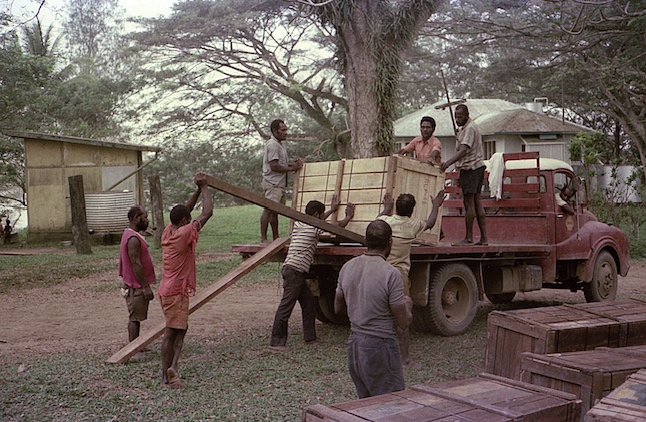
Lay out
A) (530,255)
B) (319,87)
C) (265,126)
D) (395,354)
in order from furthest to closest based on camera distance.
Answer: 1. (265,126)
2. (319,87)
3. (530,255)
4. (395,354)

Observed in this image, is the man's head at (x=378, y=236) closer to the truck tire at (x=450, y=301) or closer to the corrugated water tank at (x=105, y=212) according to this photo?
the truck tire at (x=450, y=301)

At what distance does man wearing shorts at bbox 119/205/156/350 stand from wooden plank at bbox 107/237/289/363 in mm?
289

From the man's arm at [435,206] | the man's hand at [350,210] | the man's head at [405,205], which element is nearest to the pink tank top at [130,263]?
the man's hand at [350,210]

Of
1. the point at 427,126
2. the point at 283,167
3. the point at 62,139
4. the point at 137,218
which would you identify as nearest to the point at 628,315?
the point at 427,126

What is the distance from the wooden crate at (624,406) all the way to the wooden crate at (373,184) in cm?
443

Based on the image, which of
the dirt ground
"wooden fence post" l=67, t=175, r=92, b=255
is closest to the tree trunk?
the dirt ground

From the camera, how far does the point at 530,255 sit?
9008 millimetres

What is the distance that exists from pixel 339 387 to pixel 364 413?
298 cm

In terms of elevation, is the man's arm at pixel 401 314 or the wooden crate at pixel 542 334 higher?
the man's arm at pixel 401 314

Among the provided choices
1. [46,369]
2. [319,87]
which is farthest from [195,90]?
[46,369]

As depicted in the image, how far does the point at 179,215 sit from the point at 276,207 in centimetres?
95

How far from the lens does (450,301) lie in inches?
326

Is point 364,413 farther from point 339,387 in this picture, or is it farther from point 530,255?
point 530,255

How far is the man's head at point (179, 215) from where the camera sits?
6.04 meters
